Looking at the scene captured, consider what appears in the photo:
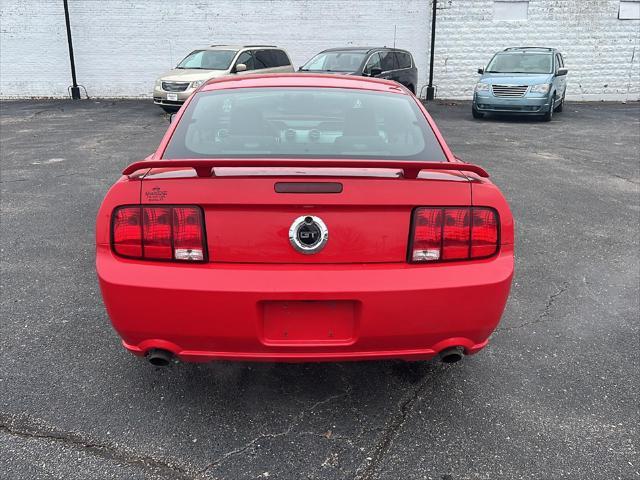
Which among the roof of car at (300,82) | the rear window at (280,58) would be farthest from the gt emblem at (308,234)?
the rear window at (280,58)

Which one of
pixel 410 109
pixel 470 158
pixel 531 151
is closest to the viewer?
pixel 410 109

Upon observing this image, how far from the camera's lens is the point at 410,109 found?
3418mm

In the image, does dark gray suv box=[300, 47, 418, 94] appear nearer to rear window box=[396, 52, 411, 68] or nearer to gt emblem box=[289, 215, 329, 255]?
rear window box=[396, 52, 411, 68]

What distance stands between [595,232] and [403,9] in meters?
16.3

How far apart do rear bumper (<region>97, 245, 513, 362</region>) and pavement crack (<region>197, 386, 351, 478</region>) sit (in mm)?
423

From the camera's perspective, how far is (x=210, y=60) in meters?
15.7

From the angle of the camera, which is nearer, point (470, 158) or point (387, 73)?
point (470, 158)

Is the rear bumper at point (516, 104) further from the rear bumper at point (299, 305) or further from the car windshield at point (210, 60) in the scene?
the rear bumper at point (299, 305)

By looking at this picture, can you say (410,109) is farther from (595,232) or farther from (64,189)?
(64,189)

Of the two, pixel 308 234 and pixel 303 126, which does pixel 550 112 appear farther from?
pixel 308 234

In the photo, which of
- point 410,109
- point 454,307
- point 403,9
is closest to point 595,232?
point 410,109

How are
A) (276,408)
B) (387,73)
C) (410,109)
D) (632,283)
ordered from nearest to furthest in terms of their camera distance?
(276,408) < (410,109) < (632,283) < (387,73)

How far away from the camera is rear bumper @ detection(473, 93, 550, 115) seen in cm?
1423

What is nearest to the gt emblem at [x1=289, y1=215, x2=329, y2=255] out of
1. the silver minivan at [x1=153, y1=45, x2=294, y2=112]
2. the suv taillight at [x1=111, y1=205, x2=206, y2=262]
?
the suv taillight at [x1=111, y1=205, x2=206, y2=262]
